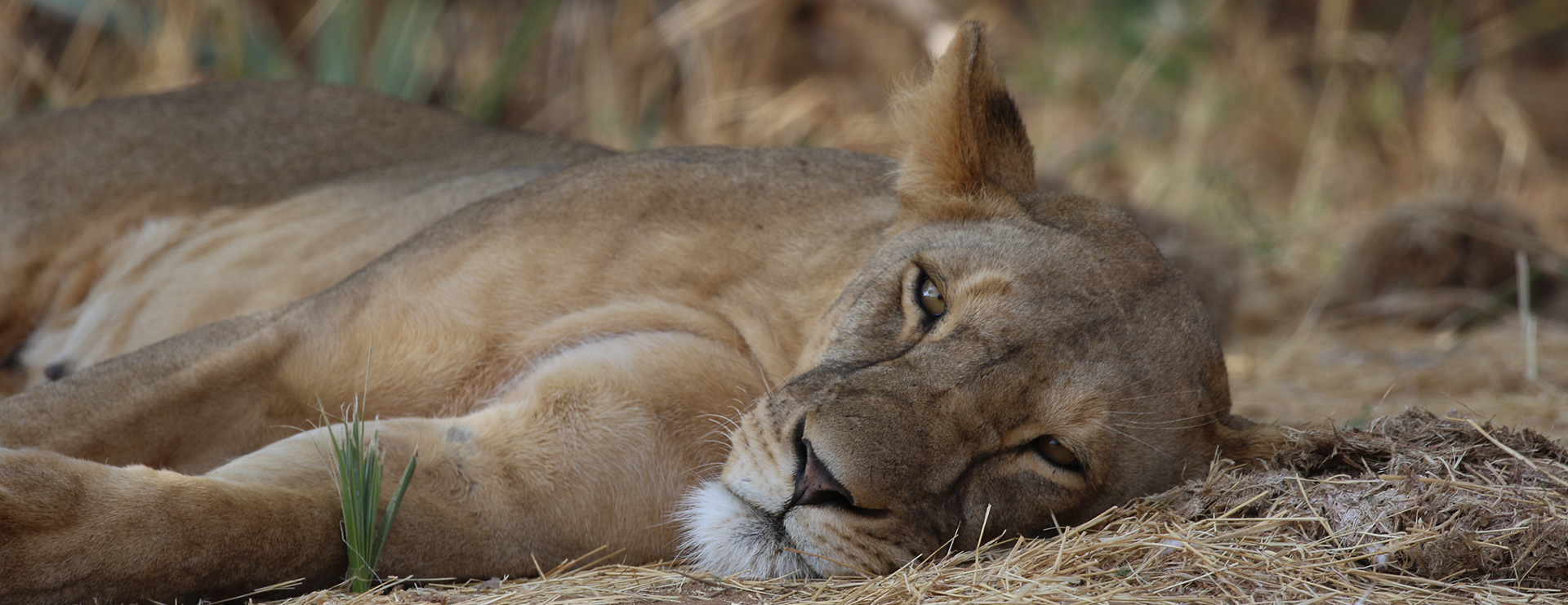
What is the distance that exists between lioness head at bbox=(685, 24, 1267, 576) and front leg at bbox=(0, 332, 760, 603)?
282 mm

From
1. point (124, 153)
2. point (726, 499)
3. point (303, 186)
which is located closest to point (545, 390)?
point (726, 499)

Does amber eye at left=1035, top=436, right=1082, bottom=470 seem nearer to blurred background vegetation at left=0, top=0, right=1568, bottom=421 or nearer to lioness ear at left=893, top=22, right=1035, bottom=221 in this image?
lioness ear at left=893, top=22, right=1035, bottom=221

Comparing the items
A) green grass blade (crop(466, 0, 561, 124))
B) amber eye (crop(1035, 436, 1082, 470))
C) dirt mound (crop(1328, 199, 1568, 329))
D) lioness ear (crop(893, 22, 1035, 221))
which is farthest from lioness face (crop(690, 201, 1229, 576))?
green grass blade (crop(466, 0, 561, 124))

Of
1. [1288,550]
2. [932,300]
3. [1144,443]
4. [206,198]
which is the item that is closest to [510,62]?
[206,198]

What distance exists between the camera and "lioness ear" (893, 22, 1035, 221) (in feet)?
10.5

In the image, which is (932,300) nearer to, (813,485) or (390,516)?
(813,485)

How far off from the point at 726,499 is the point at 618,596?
290mm

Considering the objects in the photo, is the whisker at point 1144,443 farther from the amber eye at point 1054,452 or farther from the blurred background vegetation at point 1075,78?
the blurred background vegetation at point 1075,78

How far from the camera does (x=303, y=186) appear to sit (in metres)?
4.60

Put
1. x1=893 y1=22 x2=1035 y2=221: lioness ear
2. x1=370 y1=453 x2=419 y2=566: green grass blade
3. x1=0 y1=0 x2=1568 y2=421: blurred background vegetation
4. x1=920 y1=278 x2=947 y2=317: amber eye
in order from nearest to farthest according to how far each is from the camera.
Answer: x1=370 y1=453 x2=419 y2=566: green grass blade
x1=920 y1=278 x2=947 y2=317: amber eye
x1=893 y1=22 x2=1035 y2=221: lioness ear
x1=0 y1=0 x2=1568 y2=421: blurred background vegetation

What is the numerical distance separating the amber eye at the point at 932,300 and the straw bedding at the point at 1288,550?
504mm

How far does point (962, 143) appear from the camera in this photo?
3.20 m

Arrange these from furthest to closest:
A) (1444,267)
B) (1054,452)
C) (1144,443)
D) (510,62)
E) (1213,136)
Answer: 1. (1213,136)
2. (510,62)
3. (1444,267)
4. (1144,443)
5. (1054,452)

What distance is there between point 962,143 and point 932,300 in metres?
0.54
